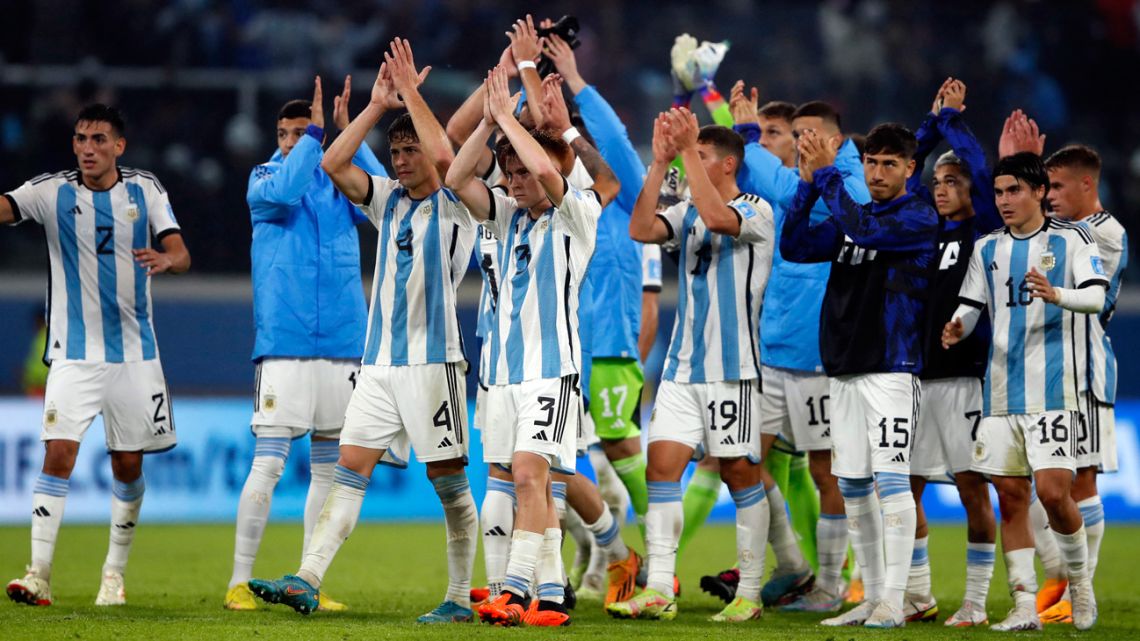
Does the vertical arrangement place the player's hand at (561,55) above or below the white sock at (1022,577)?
above

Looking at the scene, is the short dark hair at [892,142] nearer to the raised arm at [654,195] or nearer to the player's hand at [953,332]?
the player's hand at [953,332]

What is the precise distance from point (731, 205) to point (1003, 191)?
133 centimetres

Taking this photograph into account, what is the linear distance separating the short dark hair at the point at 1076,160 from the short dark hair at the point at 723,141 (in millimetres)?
1745

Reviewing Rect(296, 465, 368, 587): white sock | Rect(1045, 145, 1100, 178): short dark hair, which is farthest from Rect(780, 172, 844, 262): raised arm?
Rect(296, 465, 368, 587): white sock

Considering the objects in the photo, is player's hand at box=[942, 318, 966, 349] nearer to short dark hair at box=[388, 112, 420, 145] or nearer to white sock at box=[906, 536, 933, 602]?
white sock at box=[906, 536, 933, 602]

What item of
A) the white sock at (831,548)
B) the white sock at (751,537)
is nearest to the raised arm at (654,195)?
the white sock at (751,537)

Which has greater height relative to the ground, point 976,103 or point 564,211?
point 976,103

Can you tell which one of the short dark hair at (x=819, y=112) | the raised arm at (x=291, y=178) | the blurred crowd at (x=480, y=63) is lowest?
the raised arm at (x=291, y=178)

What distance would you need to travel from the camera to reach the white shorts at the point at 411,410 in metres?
6.73

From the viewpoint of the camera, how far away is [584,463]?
14328 mm

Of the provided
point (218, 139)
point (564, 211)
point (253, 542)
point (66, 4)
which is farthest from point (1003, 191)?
point (66, 4)

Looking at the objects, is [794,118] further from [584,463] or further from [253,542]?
[584,463]

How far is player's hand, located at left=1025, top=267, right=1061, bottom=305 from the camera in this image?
259 inches

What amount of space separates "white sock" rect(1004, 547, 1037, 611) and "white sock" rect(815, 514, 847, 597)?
3.23 ft
